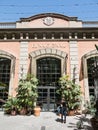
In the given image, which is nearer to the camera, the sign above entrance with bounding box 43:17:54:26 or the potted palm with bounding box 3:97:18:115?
the potted palm with bounding box 3:97:18:115

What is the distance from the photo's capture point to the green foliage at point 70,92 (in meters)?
16.4

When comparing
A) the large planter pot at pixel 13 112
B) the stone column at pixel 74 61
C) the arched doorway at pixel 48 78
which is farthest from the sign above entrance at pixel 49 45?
the large planter pot at pixel 13 112

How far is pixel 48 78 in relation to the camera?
1878 centimetres

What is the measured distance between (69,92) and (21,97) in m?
3.63

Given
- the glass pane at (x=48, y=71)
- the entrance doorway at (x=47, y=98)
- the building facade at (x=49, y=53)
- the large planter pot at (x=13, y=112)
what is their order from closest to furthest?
the large planter pot at (x=13, y=112)
the entrance doorway at (x=47, y=98)
the building facade at (x=49, y=53)
the glass pane at (x=48, y=71)

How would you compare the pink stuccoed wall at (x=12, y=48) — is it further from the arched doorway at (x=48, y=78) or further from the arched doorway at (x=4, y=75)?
the arched doorway at (x=48, y=78)

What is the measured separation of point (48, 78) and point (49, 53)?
2.16m

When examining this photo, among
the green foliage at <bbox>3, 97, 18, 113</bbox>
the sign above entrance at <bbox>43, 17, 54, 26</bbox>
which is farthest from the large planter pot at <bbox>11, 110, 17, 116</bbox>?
the sign above entrance at <bbox>43, 17, 54, 26</bbox>

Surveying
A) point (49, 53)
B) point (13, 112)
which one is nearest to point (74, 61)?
point (49, 53)

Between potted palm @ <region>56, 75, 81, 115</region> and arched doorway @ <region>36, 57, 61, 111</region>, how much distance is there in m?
1.49

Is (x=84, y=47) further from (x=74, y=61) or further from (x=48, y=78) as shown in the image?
(x=48, y=78)

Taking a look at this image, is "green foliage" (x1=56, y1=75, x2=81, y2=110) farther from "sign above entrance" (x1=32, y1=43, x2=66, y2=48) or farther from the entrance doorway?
"sign above entrance" (x1=32, y1=43, x2=66, y2=48)

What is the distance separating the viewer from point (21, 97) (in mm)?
16047

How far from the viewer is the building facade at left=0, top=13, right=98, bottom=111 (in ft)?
60.0
